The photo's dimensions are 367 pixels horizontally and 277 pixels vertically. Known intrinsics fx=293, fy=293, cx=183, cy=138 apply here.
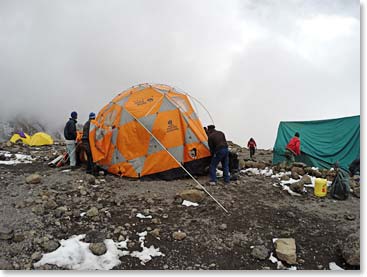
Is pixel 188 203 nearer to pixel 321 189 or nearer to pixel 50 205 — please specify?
pixel 50 205

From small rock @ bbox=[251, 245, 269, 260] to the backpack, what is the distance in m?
3.55

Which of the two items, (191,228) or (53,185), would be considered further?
(53,185)

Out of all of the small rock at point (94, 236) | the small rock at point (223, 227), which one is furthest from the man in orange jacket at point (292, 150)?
the small rock at point (94, 236)

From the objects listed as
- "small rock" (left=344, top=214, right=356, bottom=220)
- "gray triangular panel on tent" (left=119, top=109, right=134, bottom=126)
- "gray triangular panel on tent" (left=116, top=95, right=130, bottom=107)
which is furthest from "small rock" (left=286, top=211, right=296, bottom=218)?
"gray triangular panel on tent" (left=116, top=95, right=130, bottom=107)

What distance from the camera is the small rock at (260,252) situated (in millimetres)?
4449

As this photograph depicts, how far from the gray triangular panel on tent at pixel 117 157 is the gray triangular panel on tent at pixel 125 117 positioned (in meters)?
0.82

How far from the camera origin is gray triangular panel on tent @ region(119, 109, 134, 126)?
27.8 ft

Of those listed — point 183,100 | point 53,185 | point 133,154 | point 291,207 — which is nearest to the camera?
point 291,207

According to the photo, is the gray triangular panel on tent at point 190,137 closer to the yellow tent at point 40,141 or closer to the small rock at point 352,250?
the small rock at point 352,250

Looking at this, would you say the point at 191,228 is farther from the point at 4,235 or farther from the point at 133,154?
the point at 133,154

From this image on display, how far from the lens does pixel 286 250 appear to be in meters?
4.44

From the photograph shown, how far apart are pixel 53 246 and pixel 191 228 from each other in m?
2.29

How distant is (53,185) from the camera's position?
293 inches

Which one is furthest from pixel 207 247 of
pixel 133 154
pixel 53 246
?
pixel 133 154
